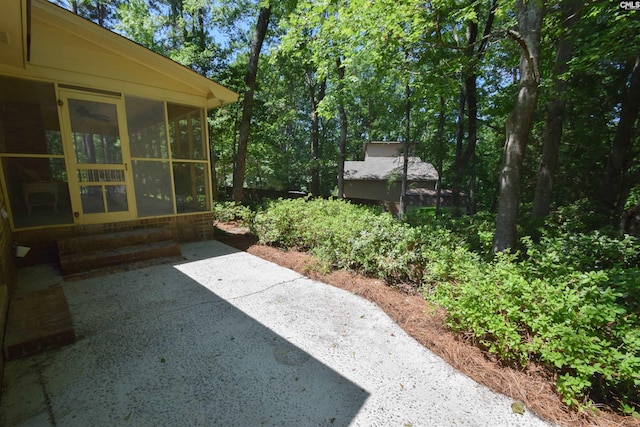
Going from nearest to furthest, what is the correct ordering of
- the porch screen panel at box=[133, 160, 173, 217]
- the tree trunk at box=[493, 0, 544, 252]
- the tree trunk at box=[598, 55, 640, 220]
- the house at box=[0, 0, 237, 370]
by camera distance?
1. the tree trunk at box=[493, 0, 544, 252]
2. the house at box=[0, 0, 237, 370]
3. the porch screen panel at box=[133, 160, 173, 217]
4. the tree trunk at box=[598, 55, 640, 220]

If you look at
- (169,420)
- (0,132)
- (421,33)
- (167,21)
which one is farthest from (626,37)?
(167,21)

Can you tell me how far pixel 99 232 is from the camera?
4.82 metres

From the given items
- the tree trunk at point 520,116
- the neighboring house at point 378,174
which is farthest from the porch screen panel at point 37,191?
the neighboring house at point 378,174

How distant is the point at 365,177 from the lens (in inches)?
891

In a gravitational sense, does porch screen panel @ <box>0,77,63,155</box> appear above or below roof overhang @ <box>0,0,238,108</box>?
below

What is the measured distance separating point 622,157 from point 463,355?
340 inches

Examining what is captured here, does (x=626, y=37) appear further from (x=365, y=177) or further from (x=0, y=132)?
(x=365, y=177)

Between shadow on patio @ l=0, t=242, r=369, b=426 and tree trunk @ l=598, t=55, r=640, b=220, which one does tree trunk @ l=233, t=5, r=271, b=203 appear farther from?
tree trunk @ l=598, t=55, r=640, b=220

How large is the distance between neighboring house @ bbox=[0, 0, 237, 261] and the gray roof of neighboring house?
17.7m

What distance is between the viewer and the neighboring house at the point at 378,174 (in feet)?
70.2

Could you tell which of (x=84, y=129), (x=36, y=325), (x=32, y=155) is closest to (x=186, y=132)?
(x=84, y=129)

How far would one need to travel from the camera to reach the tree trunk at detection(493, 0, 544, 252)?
10.7 feet

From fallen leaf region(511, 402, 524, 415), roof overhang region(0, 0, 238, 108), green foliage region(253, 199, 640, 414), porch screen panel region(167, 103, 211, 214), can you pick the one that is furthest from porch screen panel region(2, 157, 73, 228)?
fallen leaf region(511, 402, 524, 415)

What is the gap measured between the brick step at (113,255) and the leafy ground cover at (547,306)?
12.0 ft
